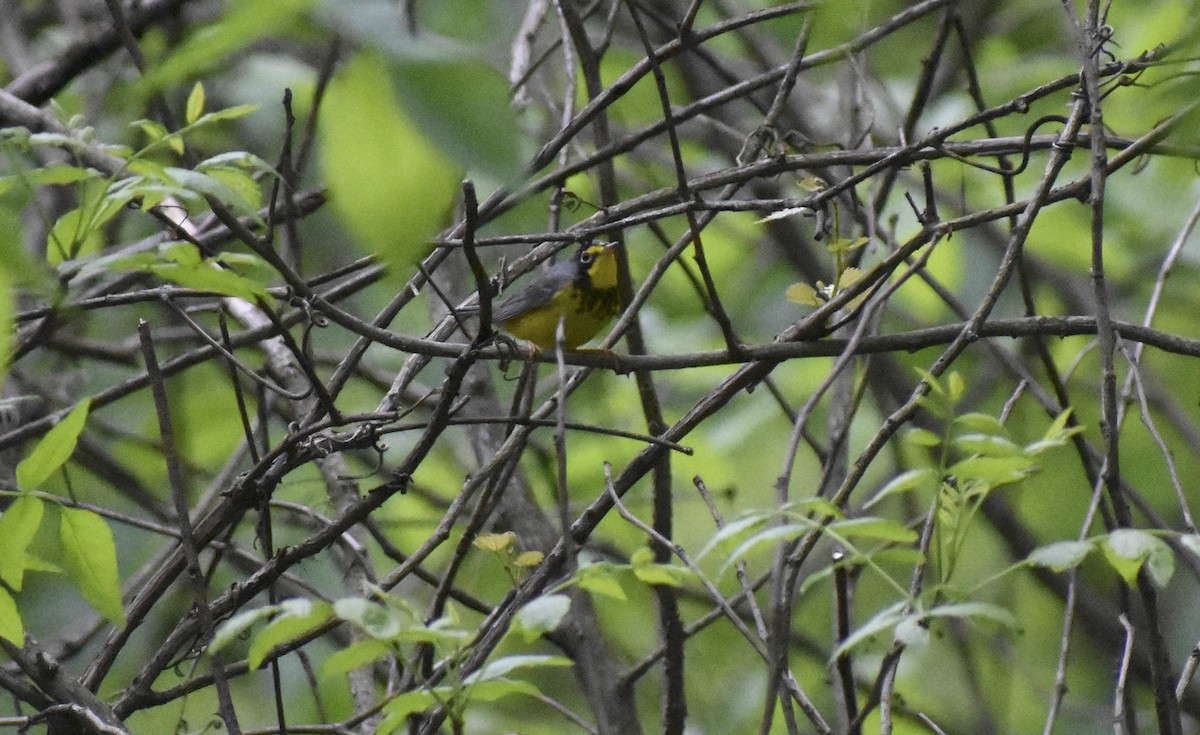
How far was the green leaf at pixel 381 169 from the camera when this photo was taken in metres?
0.73

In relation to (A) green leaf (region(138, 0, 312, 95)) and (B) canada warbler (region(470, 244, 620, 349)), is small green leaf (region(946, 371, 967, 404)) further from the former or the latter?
(B) canada warbler (region(470, 244, 620, 349))

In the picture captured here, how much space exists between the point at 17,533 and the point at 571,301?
9.42 feet

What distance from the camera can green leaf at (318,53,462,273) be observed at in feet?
2.39

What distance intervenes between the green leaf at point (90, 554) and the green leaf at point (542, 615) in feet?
1.96

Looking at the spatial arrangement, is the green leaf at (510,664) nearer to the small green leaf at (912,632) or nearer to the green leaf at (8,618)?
the small green leaf at (912,632)

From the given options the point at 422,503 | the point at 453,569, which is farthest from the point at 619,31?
the point at 453,569

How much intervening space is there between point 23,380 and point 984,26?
4621mm

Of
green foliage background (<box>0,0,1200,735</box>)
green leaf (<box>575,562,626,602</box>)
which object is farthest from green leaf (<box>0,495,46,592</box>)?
green leaf (<box>575,562,626,602</box>)

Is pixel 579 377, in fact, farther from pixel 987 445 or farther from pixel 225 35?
pixel 225 35

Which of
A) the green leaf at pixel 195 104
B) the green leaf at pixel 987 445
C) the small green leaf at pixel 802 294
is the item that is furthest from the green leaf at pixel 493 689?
the green leaf at pixel 195 104

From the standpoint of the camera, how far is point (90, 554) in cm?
166

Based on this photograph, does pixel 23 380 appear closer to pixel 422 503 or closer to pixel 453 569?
pixel 422 503

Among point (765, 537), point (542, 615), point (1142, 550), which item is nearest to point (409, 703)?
point (542, 615)

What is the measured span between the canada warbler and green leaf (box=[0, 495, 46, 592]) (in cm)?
274
